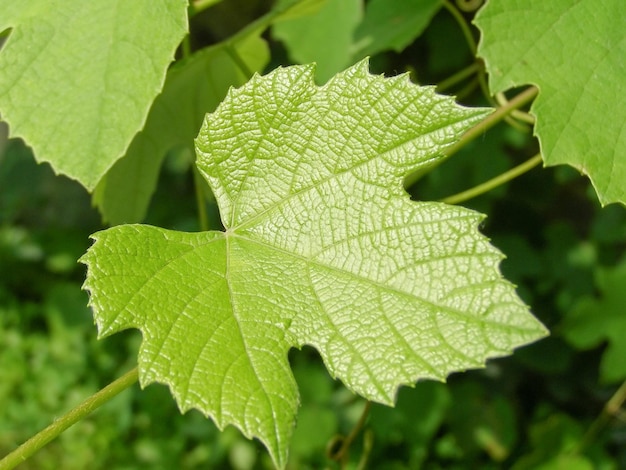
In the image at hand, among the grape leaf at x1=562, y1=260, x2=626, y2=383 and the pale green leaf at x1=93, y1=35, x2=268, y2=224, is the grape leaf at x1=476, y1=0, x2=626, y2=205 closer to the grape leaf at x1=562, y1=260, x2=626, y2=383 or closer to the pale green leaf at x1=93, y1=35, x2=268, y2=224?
the pale green leaf at x1=93, y1=35, x2=268, y2=224

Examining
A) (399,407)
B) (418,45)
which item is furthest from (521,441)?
(418,45)

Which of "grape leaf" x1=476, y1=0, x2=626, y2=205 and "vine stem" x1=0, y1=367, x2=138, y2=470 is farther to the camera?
"grape leaf" x1=476, y1=0, x2=626, y2=205

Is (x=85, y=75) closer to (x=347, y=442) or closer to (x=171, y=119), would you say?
(x=171, y=119)

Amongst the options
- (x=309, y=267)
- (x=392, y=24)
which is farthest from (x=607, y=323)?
(x=309, y=267)

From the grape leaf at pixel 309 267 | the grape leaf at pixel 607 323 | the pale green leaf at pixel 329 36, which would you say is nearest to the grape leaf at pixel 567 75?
the grape leaf at pixel 309 267

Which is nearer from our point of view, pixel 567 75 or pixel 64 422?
pixel 64 422

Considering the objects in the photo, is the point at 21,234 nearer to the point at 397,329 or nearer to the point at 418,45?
the point at 418,45

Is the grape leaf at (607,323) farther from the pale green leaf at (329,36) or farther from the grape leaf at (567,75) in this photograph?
the grape leaf at (567,75)

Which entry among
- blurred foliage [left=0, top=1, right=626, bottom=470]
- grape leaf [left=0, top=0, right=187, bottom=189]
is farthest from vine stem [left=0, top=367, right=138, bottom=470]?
blurred foliage [left=0, top=1, right=626, bottom=470]
